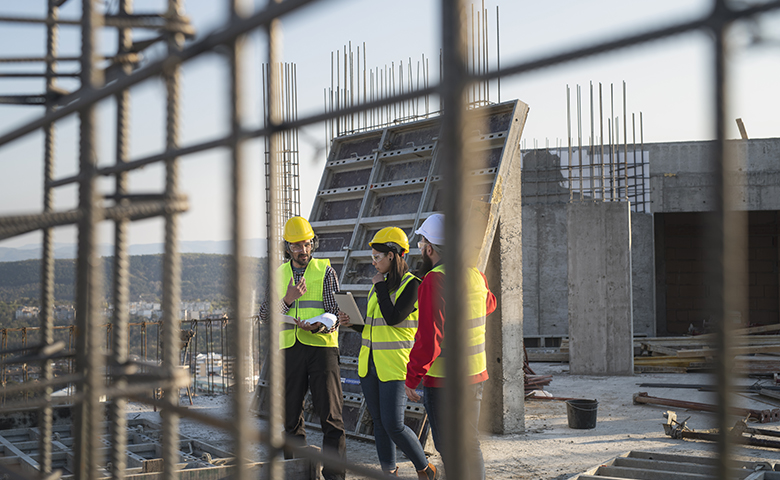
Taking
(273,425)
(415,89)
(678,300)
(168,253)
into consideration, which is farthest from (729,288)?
(678,300)

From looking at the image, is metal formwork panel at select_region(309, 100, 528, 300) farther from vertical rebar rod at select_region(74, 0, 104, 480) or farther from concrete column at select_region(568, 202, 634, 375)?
concrete column at select_region(568, 202, 634, 375)

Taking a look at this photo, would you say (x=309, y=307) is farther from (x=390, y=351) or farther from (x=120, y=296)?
(x=120, y=296)

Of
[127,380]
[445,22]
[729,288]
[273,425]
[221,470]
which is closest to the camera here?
[729,288]

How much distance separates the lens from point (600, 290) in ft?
40.3

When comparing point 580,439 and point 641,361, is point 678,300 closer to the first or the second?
point 641,361

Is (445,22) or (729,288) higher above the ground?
(445,22)

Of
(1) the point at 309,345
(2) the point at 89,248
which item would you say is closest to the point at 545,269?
(1) the point at 309,345

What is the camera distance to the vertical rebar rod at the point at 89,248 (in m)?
2.19

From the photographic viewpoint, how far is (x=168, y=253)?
209 centimetres

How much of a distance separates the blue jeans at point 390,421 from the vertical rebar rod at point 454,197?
350 cm

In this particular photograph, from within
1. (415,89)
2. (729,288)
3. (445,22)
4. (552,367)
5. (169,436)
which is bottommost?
(552,367)

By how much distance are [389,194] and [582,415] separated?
3454 mm

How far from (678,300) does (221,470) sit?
19.3 meters

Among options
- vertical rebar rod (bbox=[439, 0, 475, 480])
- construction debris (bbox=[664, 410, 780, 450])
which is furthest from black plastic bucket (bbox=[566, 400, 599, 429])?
vertical rebar rod (bbox=[439, 0, 475, 480])
